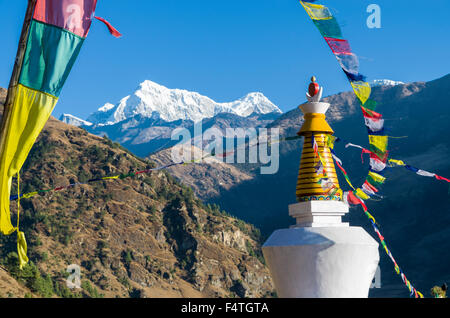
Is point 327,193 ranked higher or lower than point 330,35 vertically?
lower

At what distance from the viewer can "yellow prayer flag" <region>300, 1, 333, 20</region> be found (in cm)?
1241

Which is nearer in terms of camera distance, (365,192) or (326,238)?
(326,238)

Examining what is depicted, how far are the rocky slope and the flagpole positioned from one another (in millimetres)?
82141

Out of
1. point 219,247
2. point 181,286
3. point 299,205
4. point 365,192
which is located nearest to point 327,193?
point 299,205

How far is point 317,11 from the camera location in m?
12.4

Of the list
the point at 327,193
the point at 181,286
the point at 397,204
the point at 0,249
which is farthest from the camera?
the point at 397,204

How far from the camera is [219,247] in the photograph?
122m

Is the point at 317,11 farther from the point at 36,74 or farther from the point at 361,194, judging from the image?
the point at 36,74

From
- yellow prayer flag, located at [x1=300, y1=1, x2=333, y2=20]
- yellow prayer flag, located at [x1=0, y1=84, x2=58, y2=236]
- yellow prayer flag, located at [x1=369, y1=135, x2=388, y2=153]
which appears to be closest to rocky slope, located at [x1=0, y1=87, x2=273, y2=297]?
yellow prayer flag, located at [x1=369, y1=135, x2=388, y2=153]

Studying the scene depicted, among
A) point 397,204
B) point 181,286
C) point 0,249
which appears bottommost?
point 181,286

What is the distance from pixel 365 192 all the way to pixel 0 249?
86.7m

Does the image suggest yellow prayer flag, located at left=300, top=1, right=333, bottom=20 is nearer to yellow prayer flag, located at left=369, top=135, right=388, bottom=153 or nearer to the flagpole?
yellow prayer flag, located at left=369, top=135, right=388, bottom=153

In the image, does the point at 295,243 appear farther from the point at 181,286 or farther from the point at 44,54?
the point at 181,286
